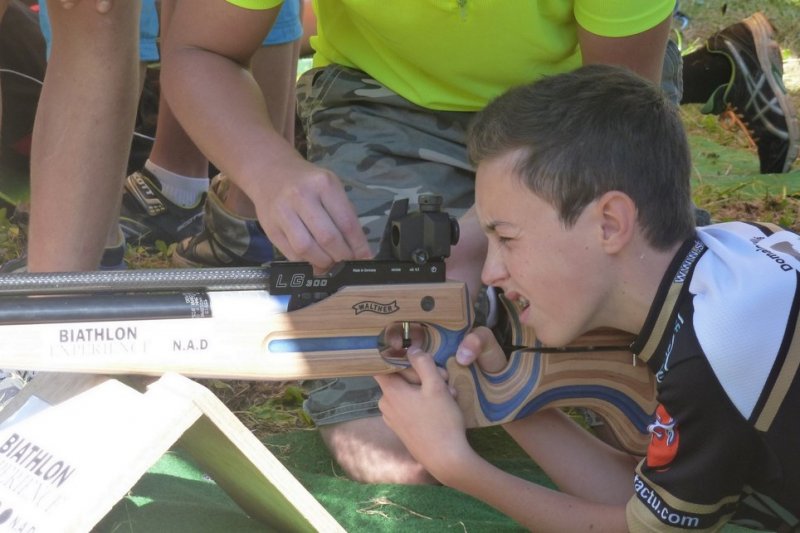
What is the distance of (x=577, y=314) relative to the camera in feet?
6.95

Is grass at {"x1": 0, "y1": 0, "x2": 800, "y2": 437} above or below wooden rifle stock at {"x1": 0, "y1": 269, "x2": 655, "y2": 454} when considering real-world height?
below

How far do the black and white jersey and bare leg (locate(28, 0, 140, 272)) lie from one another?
4.75 ft

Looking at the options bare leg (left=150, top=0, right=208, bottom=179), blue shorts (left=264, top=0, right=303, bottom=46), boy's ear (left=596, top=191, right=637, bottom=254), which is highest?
boy's ear (left=596, top=191, right=637, bottom=254)

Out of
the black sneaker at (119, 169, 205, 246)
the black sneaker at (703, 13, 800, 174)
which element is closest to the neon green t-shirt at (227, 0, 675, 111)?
the black sneaker at (119, 169, 205, 246)

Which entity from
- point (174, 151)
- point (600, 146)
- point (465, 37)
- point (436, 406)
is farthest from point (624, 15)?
point (174, 151)

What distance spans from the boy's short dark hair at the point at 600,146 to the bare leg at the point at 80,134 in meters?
1.02

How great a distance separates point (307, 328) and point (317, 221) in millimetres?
232

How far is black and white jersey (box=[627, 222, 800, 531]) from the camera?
74.9 inches

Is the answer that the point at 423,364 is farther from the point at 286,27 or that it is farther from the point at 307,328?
the point at 286,27

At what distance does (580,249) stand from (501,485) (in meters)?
0.54

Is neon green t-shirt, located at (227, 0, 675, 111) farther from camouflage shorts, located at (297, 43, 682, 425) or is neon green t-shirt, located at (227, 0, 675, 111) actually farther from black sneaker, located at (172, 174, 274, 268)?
black sneaker, located at (172, 174, 274, 268)

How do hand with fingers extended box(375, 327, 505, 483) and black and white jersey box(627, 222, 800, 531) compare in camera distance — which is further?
hand with fingers extended box(375, 327, 505, 483)

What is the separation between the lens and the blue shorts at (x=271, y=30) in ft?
11.9

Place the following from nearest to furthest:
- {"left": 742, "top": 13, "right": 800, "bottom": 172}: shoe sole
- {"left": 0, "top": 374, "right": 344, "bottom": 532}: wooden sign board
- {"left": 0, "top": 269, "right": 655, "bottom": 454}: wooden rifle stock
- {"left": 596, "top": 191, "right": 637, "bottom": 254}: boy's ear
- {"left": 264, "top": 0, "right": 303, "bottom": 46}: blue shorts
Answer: {"left": 0, "top": 374, "right": 344, "bottom": 532}: wooden sign board < {"left": 0, "top": 269, "right": 655, "bottom": 454}: wooden rifle stock < {"left": 596, "top": 191, "right": 637, "bottom": 254}: boy's ear < {"left": 264, "top": 0, "right": 303, "bottom": 46}: blue shorts < {"left": 742, "top": 13, "right": 800, "bottom": 172}: shoe sole
